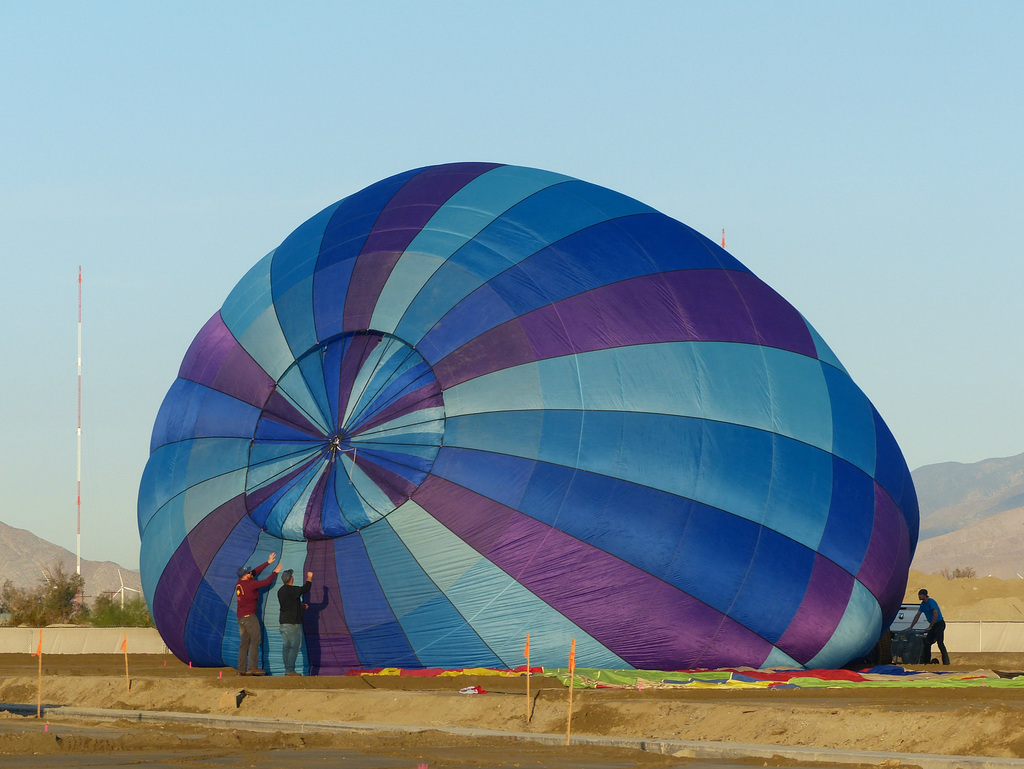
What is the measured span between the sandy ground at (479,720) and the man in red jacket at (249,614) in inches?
22.9

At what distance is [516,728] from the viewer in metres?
13.0

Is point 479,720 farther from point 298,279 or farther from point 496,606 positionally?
point 298,279

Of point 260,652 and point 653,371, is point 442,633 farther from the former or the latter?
point 653,371

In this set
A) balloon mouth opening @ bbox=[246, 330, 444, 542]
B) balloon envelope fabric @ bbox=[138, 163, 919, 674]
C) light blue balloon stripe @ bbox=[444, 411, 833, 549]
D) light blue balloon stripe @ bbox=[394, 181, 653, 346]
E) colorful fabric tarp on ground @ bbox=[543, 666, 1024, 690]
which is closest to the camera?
colorful fabric tarp on ground @ bbox=[543, 666, 1024, 690]

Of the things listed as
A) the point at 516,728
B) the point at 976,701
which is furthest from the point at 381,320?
the point at 976,701

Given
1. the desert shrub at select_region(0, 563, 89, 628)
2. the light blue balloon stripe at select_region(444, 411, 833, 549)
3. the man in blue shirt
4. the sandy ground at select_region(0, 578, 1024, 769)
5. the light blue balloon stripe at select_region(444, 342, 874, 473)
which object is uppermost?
the light blue balloon stripe at select_region(444, 342, 874, 473)

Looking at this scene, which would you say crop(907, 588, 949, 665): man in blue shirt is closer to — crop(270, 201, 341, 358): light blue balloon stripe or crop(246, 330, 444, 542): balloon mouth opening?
crop(246, 330, 444, 542): balloon mouth opening

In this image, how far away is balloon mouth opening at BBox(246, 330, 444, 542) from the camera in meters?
16.9

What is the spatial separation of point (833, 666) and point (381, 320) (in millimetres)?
7002

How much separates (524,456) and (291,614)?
3.30 metres

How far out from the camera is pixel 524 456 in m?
16.5

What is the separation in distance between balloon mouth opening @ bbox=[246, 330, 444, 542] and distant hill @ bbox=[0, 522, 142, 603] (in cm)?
11069

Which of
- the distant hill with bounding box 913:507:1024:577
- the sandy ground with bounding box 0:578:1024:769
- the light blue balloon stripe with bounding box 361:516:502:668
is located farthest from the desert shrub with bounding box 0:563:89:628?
the distant hill with bounding box 913:507:1024:577

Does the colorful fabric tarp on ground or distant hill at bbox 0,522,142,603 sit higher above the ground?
distant hill at bbox 0,522,142,603
